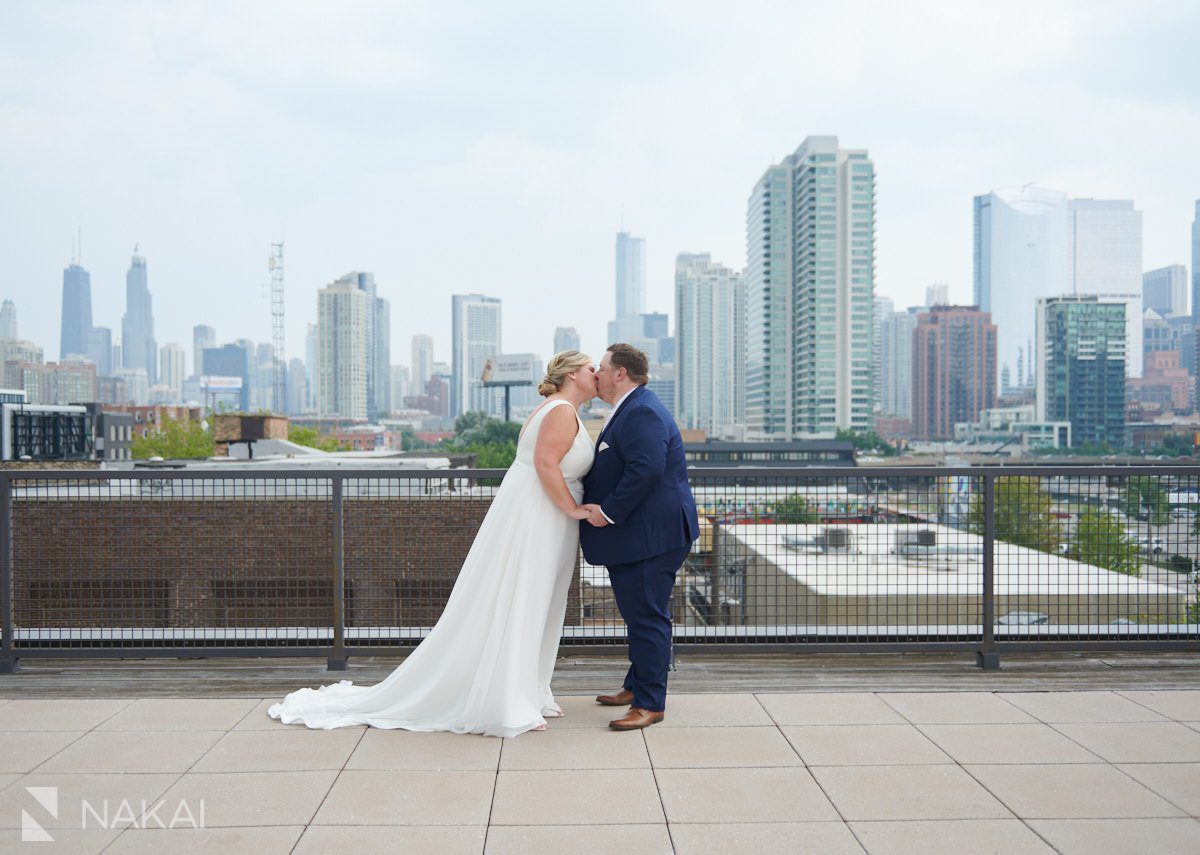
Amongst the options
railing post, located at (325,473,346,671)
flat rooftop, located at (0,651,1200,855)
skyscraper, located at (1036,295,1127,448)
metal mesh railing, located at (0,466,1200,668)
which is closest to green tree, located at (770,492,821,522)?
metal mesh railing, located at (0,466,1200,668)

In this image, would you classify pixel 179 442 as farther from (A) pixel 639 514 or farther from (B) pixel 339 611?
(A) pixel 639 514

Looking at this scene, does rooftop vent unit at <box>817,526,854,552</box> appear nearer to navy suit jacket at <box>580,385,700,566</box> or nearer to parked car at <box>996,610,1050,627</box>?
parked car at <box>996,610,1050,627</box>

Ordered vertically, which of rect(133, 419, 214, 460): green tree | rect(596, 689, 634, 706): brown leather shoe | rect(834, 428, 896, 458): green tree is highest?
rect(596, 689, 634, 706): brown leather shoe

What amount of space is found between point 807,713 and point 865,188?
166 metres

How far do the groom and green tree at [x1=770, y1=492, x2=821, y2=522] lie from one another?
3.39 ft

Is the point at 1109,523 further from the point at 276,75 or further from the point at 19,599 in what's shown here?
the point at 276,75

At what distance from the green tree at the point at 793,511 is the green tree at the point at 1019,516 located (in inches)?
38.1

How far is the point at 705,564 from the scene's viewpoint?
573 centimetres

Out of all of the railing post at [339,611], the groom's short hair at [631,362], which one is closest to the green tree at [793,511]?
the groom's short hair at [631,362]

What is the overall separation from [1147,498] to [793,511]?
6.60ft

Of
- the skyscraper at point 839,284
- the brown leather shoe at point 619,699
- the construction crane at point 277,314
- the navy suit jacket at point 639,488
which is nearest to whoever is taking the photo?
the navy suit jacket at point 639,488

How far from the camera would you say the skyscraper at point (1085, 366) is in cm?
15412

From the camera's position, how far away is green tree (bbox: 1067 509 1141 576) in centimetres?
533

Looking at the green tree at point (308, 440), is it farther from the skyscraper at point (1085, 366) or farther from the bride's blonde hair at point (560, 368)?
the skyscraper at point (1085, 366)
